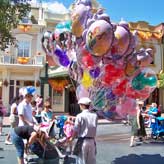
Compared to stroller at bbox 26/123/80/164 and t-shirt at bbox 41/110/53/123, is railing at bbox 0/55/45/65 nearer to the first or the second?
t-shirt at bbox 41/110/53/123

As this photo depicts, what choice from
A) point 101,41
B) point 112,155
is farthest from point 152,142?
point 101,41

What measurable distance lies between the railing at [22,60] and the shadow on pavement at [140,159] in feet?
69.1

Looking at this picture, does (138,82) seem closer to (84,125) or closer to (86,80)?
(86,80)

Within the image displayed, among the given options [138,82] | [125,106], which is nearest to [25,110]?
[125,106]

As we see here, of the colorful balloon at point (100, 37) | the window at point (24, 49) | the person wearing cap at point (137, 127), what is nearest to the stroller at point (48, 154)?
the colorful balloon at point (100, 37)

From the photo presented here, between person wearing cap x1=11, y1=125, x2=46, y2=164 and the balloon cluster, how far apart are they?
6.04 ft

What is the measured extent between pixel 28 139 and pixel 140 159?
3283mm

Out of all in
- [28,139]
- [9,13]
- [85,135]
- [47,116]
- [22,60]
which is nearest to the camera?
[85,135]

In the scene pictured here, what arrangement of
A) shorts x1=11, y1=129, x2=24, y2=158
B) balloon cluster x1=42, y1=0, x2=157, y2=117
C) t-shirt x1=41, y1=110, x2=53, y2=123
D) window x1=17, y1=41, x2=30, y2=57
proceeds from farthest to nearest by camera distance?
1. window x1=17, y1=41, x2=30, y2=57
2. t-shirt x1=41, y1=110, x2=53, y2=123
3. balloon cluster x1=42, y1=0, x2=157, y2=117
4. shorts x1=11, y1=129, x2=24, y2=158

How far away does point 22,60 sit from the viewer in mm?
30328

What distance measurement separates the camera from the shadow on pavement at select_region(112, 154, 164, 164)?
9422 mm

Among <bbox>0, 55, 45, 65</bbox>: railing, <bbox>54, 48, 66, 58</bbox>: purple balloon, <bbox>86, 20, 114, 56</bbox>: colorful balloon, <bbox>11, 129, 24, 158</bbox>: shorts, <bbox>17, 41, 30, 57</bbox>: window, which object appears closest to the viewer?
<bbox>11, 129, 24, 158</bbox>: shorts

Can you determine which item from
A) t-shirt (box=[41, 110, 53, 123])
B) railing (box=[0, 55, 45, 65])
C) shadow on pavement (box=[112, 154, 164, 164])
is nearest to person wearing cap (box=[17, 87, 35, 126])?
t-shirt (box=[41, 110, 53, 123])

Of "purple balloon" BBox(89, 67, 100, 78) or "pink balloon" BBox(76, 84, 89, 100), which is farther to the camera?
"pink balloon" BBox(76, 84, 89, 100)
